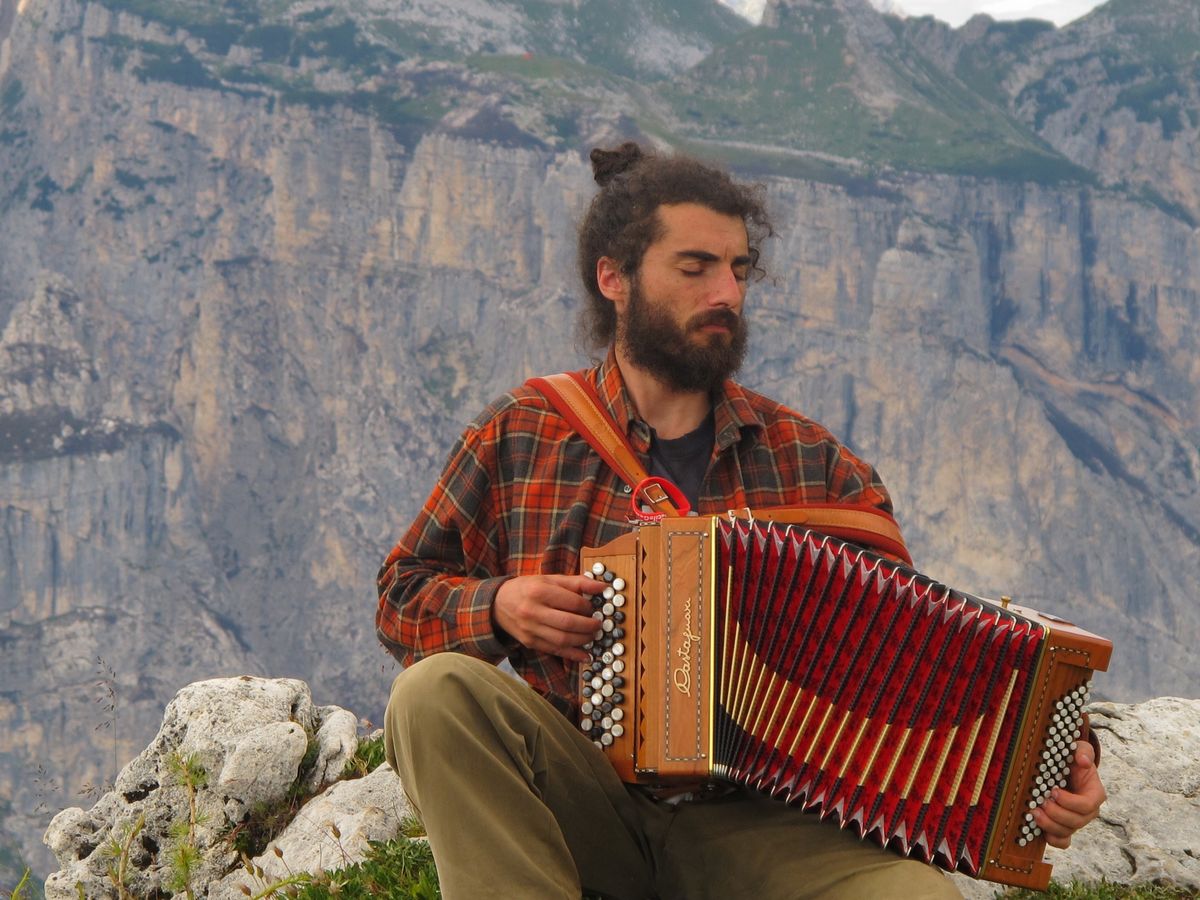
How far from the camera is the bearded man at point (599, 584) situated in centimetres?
353

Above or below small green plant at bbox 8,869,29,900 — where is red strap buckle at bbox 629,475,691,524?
above

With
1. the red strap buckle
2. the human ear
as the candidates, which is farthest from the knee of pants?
the human ear

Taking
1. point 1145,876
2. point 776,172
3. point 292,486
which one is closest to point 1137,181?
point 776,172

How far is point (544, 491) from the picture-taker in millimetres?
4309

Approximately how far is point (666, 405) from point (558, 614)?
1.11m

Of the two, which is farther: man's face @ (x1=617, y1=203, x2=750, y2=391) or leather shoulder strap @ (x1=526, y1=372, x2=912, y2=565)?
man's face @ (x1=617, y1=203, x2=750, y2=391)

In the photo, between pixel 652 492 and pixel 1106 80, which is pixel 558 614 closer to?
pixel 652 492

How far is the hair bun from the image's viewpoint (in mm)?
4957

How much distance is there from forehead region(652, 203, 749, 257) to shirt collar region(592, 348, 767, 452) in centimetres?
45

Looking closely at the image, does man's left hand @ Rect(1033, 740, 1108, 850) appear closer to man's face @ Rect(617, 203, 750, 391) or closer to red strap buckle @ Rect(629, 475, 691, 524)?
red strap buckle @ Rect(629, 475, 691, 524)

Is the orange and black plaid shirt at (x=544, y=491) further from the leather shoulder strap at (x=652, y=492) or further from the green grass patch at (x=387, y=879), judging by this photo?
the green grass patch at (x=387, y=879)

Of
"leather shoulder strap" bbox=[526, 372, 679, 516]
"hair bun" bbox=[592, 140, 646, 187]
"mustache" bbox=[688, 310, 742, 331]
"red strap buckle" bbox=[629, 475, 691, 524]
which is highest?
"hair bun" bbox=[592, 140, 646, 187]

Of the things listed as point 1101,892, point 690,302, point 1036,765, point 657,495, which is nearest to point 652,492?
point 657,495

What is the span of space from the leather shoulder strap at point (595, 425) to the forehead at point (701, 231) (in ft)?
1.81
